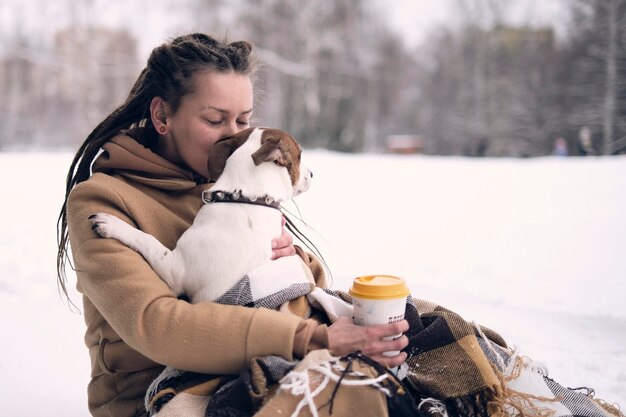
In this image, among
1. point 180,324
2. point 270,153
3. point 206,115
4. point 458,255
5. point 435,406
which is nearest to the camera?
point 180,324

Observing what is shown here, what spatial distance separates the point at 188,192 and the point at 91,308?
557 millimetres

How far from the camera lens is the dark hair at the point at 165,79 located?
2182 mm

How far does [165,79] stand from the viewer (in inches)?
87.8

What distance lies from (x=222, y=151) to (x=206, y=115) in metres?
0.17

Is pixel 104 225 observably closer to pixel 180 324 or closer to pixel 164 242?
pixel 164 242

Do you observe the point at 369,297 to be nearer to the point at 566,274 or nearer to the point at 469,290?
the point at 469,290

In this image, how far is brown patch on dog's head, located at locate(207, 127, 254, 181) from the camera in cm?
212

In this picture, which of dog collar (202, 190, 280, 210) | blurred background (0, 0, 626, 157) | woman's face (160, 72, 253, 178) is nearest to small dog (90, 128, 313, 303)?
dog collar (202, 190, 280, 210)

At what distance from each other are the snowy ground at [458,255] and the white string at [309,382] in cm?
184

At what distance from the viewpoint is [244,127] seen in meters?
2.34

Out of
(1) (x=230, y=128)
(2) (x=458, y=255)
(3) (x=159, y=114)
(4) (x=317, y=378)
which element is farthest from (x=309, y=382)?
(2) (x=458, y=255)

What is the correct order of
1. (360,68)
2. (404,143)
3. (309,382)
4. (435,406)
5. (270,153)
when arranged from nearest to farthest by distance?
(309,382) < (435,406) < (270,153) < (360,68) < (404,143)

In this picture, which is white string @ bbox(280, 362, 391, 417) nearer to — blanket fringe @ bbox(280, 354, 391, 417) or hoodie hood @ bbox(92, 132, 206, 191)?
blanket fringe @ bbox(280, 354, 391, 417)

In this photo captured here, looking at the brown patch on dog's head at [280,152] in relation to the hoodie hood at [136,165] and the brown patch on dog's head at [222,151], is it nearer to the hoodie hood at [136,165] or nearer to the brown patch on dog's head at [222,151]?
the brown patch on dog's head at [222,151]
